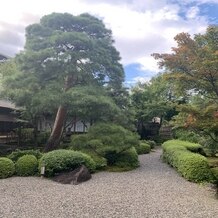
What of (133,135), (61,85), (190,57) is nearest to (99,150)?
(133,135)

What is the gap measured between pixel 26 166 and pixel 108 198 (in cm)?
413

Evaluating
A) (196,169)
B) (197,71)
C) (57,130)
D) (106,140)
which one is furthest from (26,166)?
(197,71)

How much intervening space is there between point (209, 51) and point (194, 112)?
2204 mm

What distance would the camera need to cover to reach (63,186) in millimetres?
9625

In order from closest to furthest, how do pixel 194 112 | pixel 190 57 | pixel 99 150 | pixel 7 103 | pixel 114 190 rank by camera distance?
pixel 114 190, pixel 194 112, pixel 190 57, pixel 99 150, pixel 7 103

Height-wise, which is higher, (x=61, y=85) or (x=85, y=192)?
(x=61, y=85)

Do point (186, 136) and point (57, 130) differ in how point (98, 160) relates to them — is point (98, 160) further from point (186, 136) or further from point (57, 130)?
point (186, 136)

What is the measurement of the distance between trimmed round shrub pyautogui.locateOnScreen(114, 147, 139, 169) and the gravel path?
2614 mm

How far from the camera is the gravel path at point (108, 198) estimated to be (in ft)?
22.9

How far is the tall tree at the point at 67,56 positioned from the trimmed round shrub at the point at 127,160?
352 cm

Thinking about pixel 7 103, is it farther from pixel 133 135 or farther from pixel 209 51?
pixel 209 51

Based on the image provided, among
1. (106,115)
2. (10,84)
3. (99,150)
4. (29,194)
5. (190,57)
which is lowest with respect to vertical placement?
(29,194)

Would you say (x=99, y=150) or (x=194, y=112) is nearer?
(x=194, y=112)

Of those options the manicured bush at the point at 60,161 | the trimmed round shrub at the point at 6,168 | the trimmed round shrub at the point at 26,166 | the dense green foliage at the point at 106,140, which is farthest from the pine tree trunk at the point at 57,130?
the trimmed round shrub at the point at 6,168
